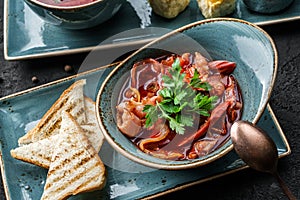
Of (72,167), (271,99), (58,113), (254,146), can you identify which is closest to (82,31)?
(58,113)

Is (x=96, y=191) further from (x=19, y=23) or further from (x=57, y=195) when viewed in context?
(x=19, y=23)

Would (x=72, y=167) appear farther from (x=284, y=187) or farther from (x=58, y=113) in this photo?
(x=284, y=187)

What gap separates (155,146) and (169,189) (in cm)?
22

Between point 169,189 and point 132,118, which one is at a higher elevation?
point 132,118

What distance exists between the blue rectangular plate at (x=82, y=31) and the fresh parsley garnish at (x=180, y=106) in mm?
673

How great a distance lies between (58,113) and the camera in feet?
10.5

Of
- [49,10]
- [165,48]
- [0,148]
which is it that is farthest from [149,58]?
[0,148]

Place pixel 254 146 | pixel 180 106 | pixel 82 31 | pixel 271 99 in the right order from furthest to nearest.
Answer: pixel 82 31, pixel 271 99, pixel 180 106, pixel 254 146

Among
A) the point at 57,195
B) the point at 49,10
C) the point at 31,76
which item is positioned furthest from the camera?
the point at 31,76

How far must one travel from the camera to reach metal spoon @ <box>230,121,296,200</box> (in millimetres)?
2650

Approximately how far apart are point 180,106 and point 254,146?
416mm

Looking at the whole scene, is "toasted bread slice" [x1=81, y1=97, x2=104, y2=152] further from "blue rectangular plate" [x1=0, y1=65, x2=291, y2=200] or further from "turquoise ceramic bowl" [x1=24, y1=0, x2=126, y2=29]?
"turquoise ceramic bowl" [x1=24, y1=0, x2=126, y2=29]

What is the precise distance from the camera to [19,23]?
12.3 ft

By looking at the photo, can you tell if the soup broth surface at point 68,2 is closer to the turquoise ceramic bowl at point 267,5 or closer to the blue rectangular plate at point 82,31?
the blue rectangular plate at point 82,31
